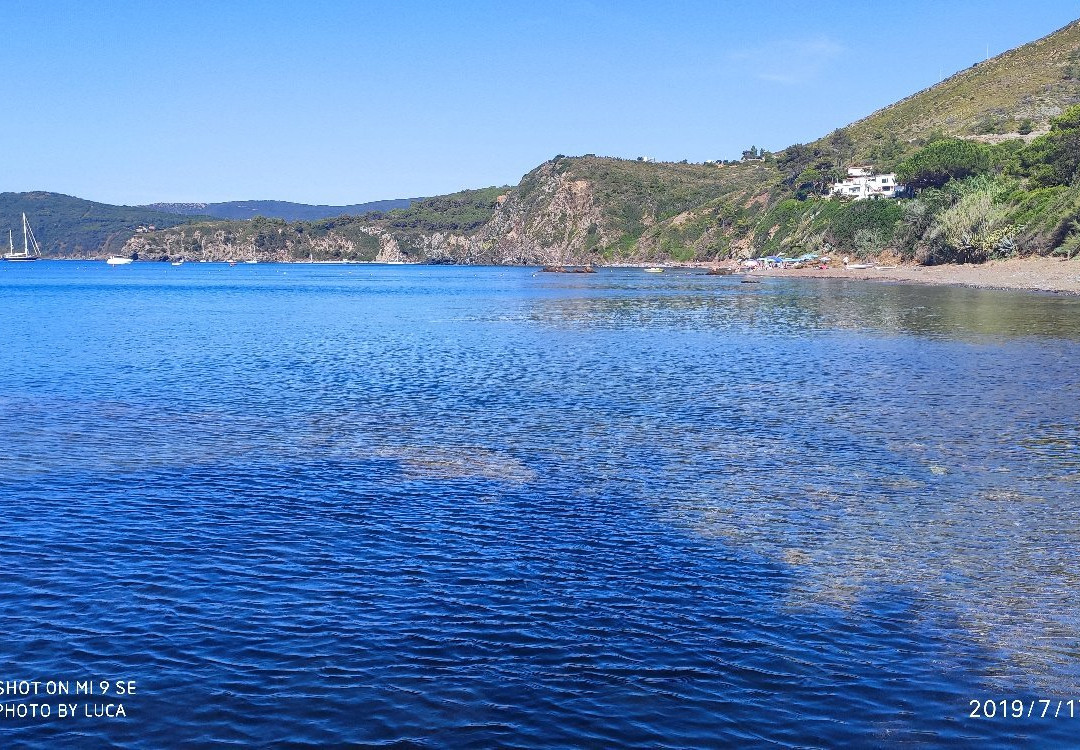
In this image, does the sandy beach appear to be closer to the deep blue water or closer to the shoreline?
the shoreline

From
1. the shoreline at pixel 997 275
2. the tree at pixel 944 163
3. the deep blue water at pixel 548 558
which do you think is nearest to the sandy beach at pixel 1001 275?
the shoreline at pixel 997 275

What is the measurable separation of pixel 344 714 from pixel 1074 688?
32.0 ft

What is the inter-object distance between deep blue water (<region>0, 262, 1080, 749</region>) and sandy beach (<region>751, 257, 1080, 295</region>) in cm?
6497

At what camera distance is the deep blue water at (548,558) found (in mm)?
11812

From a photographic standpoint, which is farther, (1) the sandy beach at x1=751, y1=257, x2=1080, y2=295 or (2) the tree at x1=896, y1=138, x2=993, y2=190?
(2) the tree at x1=896, y1=138, x2=993, y2=190

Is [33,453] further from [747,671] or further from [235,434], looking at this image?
[747,671]

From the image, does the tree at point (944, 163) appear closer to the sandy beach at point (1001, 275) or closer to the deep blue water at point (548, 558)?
the sandy beach at point (1001, 275)

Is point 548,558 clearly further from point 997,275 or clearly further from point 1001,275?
point 997,275

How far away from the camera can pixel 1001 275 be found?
11250 cm

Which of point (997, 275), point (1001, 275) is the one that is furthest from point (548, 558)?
point (997, 275)

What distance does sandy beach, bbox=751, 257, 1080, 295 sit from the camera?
99188 millimetres

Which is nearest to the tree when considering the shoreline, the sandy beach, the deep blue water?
the shoreline

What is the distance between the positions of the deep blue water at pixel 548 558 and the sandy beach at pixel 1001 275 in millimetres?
64966

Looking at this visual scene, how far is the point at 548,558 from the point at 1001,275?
11195cm
